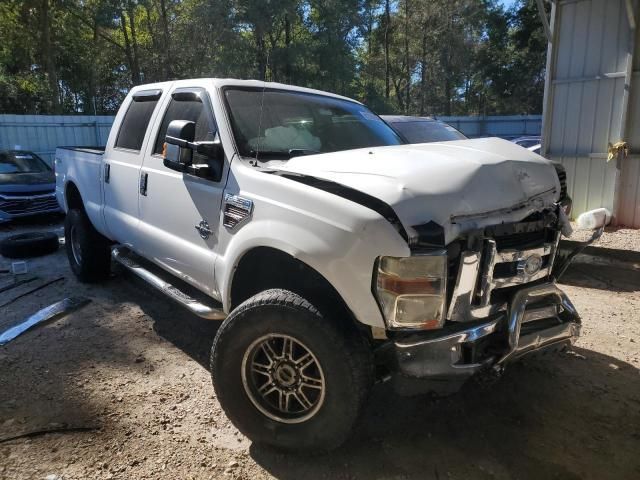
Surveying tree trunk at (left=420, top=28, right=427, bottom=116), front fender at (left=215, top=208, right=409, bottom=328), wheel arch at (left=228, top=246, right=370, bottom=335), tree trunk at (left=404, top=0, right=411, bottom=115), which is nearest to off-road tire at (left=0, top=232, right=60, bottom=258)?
wheel arch at (left=228, top=246, right=370, bottom=335)

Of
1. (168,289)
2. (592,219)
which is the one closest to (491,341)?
(168,289)

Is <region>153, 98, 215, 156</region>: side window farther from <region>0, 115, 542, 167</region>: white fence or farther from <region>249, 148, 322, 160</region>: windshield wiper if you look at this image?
<region>0, 115, 542, 167</region>: white fence

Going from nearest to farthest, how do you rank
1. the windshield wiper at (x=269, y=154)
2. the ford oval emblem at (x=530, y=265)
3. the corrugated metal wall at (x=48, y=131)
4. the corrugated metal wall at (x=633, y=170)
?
the ford oval emblem at (x=530, y=265) → the windshield wiper at (x=269, y=154) → the corrugated metal wall at (x=633, y=170) → the corrugated metal wall at (x=48, y=131)

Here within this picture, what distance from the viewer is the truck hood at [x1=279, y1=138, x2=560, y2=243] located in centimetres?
224

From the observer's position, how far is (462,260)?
220 centimetres

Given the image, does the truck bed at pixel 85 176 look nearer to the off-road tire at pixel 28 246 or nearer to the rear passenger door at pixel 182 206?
the rear passenger door at pixel 182 206

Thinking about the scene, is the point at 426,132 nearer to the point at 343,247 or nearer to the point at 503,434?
the point at 503,434

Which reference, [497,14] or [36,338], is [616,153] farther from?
[497,14]

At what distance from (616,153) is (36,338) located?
7.86 metres

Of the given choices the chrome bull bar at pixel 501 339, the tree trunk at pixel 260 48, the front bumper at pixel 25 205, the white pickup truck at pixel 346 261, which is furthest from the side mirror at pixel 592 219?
the tree trunk at pixel 260 48

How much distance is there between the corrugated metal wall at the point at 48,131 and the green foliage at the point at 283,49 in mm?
6823

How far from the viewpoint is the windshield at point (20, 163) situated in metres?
9.65

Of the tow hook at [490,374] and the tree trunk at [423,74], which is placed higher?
the tree trunk at [423,74]

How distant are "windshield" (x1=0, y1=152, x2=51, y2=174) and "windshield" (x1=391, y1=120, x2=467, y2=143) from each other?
7.26 m
